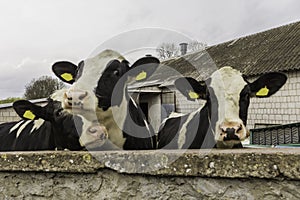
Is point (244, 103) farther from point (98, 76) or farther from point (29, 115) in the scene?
point (29, 115)

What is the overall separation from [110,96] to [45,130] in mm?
1135

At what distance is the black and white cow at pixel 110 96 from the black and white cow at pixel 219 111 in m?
0.46

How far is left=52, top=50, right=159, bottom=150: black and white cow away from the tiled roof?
7385 mm

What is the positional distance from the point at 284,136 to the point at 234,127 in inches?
197

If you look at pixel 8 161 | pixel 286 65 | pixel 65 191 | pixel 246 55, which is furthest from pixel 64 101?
pixel 246 55

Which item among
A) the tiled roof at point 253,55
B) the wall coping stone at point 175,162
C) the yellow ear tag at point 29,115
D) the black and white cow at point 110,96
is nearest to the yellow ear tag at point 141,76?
the black and white cow at point 110,96

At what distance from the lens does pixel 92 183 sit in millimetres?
2283

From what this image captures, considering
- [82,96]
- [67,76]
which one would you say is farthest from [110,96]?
[67,76]

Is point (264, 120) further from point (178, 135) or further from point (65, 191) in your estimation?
point (65, 191)

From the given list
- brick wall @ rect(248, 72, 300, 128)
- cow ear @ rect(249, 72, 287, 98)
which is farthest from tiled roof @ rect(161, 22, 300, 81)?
cow ear @ rect(249, 72, 287, 98)

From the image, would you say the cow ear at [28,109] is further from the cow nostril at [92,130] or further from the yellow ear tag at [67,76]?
the cow nostril at [92,130]

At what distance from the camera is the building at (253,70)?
482 inches

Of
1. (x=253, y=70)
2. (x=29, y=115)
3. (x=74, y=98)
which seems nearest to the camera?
(x=74, y=98)

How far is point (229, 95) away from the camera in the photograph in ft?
12.9
